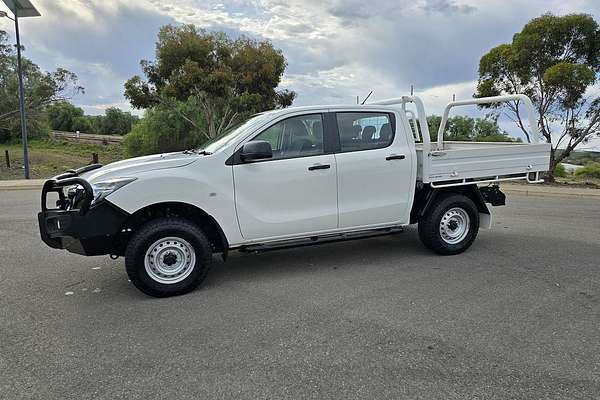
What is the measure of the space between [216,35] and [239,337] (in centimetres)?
2168

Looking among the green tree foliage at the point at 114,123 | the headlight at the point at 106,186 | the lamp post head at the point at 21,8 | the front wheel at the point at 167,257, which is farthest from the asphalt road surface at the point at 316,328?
the green tree foliage at the point at 114,123

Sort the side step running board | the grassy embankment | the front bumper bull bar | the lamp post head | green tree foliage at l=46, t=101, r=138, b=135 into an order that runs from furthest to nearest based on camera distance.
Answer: green tree foliage at l=46, t=101, r=138, b=135
the grassy embankment
the lamp post head
the side step running board
the front bumper bull bar

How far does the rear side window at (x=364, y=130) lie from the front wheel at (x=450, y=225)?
1149mm

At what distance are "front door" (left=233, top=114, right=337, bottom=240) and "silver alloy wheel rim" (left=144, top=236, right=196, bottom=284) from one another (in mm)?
651

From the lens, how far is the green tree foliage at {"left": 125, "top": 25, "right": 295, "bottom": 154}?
2095 centimetres

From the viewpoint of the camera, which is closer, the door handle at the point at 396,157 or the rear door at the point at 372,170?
the rear door at the point at 372,170

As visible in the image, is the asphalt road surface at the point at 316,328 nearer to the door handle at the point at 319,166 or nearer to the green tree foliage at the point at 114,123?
the door handle at the point at 319,166

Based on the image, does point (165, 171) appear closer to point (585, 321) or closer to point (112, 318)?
point (112, 318)

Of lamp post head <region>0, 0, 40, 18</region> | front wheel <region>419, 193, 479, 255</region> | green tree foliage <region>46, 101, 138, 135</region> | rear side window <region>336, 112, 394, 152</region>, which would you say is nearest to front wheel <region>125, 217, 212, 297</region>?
rear side window <region>336, 112, 394, 152</region>

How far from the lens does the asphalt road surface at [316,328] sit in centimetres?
303

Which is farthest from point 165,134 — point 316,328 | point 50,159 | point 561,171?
point 316,328

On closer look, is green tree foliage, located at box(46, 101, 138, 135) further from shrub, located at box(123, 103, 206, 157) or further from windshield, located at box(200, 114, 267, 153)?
windshield, located at box(200, 114, 267, 153)

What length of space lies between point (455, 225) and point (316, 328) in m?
3.06

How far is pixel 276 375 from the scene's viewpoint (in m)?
3.13
